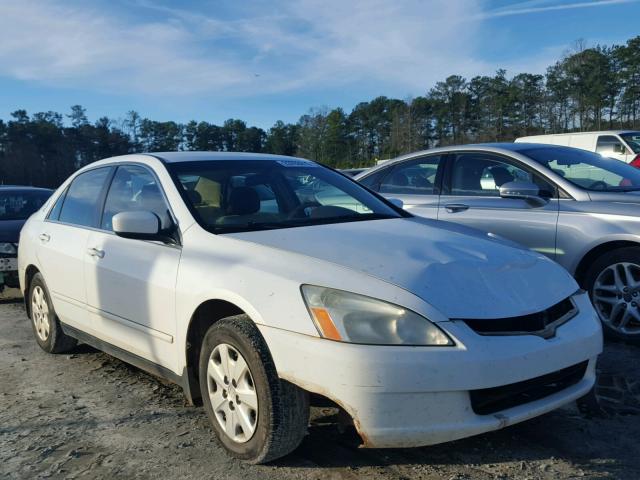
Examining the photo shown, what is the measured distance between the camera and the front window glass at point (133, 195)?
12.5ft

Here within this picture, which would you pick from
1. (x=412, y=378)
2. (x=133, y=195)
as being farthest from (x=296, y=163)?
(x=412, y=378)

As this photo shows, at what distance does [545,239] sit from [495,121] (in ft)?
198

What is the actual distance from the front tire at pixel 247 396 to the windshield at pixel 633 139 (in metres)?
15.9

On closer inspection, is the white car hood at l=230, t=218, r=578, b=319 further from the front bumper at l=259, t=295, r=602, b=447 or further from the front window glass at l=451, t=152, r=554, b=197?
the front window glass at l=451, t=152, r=554, b=197

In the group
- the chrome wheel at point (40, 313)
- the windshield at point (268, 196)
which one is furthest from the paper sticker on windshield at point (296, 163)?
the chrome wheel at point (40, 313)

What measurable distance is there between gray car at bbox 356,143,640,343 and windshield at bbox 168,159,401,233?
4.99 feet

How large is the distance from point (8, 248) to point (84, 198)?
3599mm

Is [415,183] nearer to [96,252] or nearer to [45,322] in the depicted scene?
[96,252]

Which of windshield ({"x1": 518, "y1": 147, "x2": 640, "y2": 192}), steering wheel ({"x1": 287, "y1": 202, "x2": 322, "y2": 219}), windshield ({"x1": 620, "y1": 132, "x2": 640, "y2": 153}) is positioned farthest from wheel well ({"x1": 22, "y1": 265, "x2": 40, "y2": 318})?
windshield ({"x1": 620, "y1": 132, "x2": 640, "y2": 153})

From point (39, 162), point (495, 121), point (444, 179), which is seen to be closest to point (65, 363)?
point (444, 179)

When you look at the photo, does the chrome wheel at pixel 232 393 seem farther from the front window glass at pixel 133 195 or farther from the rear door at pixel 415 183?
the rear door at pixel 415 183

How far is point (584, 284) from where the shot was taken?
4.84 meters

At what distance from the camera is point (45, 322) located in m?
5.01

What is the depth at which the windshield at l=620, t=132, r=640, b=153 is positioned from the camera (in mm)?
16203
